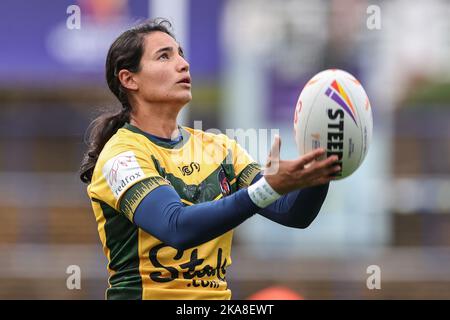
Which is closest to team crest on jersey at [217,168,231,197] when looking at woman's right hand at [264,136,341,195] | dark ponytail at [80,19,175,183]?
dark ponytail at [80,19,175,183]

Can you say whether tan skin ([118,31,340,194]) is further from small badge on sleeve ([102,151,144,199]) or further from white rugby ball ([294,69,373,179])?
white rugby ball ([294,69,373,179])

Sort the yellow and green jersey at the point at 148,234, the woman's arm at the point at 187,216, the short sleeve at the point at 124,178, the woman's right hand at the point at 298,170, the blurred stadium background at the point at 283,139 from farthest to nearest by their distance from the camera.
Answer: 1. the blurred stadium background at the point at 283,139
2. the yellow and green jersey at the point at 148,234
3. the short sleeve at the point at 124,178
4. the woman's arm at the point at 187,216
5. the woman's right hand at the point at 298,170

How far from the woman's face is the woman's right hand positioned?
2.66 ft

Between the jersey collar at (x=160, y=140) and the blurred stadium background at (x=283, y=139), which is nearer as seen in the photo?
the jersey collar at (x=160, y=140)

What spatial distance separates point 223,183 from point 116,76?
28.9 inches

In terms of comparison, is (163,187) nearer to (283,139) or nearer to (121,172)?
(121,172)

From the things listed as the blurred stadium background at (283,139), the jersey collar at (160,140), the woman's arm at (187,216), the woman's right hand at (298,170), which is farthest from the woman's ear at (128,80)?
the blurred stadium background at (283,139)

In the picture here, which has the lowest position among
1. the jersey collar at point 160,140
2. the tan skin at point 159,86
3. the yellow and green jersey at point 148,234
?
the yellow and green jersey at point 148,234

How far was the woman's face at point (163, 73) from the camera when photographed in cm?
440

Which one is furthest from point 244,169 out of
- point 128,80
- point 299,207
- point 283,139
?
point 283,139

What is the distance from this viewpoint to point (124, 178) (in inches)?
162

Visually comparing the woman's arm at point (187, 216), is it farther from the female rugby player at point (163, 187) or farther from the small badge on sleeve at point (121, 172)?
the small badge on sleeve at point (121, 172)

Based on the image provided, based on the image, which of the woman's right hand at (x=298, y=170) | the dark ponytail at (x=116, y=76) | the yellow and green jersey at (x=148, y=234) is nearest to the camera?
the woman's right hand at (x=298, y=170)
